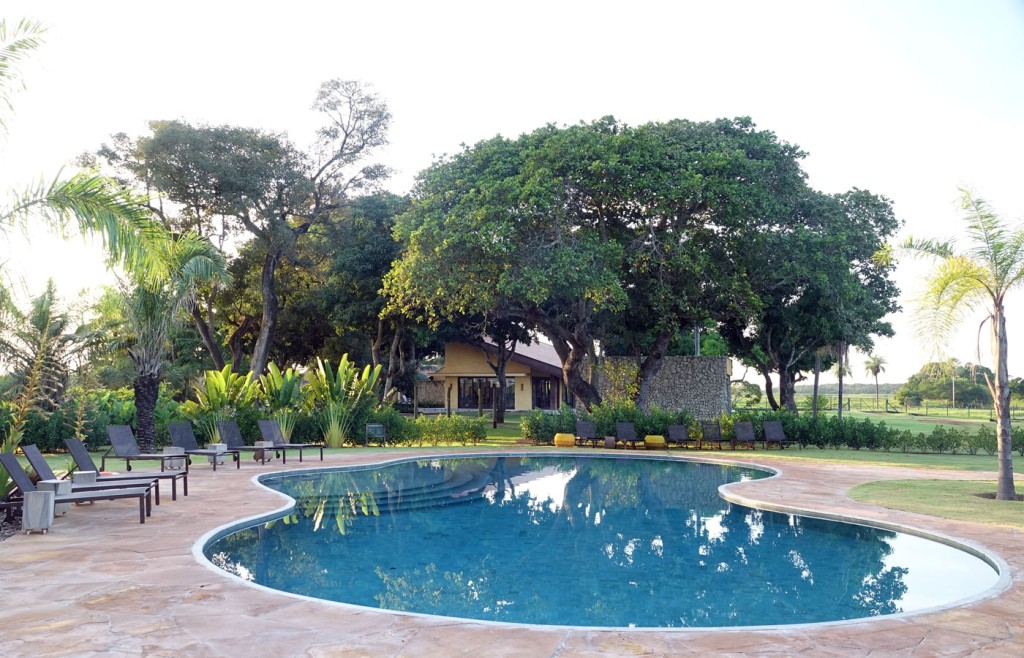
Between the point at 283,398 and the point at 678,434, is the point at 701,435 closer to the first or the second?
the point at 678,434

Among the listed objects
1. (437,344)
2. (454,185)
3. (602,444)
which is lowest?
(602,444)

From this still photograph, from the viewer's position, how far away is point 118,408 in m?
21.2

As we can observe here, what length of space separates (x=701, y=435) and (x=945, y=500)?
439 inches

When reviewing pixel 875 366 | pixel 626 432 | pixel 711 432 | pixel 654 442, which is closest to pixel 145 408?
pixel 626 432

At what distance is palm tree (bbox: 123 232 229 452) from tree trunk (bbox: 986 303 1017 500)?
52.8 ft

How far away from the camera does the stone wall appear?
3022cm

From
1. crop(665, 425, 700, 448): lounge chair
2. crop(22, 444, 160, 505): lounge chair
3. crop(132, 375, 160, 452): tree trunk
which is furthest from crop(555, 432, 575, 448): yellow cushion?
crop(22, 444, 160, 505): lounge chair

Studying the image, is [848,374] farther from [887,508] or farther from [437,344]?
[887,508]

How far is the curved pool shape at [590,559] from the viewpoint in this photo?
24.3 feet

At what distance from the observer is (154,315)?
61.2ft

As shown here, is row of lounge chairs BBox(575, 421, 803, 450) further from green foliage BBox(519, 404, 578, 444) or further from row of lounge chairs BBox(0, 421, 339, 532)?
row of lounge chairs BBox(0, 421, 339, 532)

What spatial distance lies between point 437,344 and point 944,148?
29.0 metres

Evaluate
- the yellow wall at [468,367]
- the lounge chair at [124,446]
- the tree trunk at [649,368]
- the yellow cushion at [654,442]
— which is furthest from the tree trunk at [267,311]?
the lounge chair at [124,446]

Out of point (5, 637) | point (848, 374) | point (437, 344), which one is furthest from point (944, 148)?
point (437, 344)
